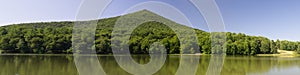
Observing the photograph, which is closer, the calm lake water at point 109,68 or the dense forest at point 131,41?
the calm lake water at point 109,68

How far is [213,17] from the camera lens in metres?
13.3

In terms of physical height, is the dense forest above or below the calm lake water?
above

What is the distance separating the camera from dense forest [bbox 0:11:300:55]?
45156 millimetres

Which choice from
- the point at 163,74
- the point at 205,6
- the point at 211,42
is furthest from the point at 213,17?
the point at 211,42

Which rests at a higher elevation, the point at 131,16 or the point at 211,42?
the point at 131,16

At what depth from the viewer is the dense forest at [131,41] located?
4516 centimetres

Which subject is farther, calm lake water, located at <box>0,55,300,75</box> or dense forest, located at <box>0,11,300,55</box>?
dense forest, located at <box>0,11,300,55</box>

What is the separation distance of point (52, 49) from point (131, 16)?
12430mm

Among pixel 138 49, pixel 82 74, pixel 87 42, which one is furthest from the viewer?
pixel 138 49

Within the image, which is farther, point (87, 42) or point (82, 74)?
point (87, 42)

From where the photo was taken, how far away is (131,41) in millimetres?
48438

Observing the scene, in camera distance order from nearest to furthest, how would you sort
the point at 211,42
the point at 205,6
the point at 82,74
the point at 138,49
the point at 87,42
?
1. the point at 205,6
2. the point at 82,74
3. the point at 87,42
4. the point at 138,49
5. the point at 211,42

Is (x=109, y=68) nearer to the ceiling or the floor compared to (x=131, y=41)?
nearer to the floor

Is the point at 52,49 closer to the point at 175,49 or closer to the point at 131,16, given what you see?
the point at 131,16
